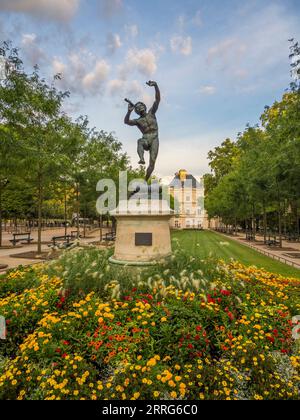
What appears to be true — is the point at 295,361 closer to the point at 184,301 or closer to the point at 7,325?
the point at 184,301

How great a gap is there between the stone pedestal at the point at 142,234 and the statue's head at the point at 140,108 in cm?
320

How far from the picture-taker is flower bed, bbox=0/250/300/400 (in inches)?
143

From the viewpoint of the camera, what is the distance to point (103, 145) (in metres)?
26.2

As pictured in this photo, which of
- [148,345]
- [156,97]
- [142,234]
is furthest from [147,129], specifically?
[148,345]

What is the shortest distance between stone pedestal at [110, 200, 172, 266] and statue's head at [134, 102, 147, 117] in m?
3.20

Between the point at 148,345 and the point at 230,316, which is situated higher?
the point at 230,316

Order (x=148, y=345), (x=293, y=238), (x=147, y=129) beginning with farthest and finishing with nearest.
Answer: (x=293, y=238)
(x=147, y=129)
(x=148, y=345)

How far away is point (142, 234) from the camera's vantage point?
323 inches

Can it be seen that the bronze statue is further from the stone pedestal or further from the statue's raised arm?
the stone pedestal

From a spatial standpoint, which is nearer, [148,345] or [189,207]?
[148,345]

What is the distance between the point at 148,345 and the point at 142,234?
4135 millimetres

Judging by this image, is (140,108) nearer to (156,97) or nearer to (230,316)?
(156,97)
